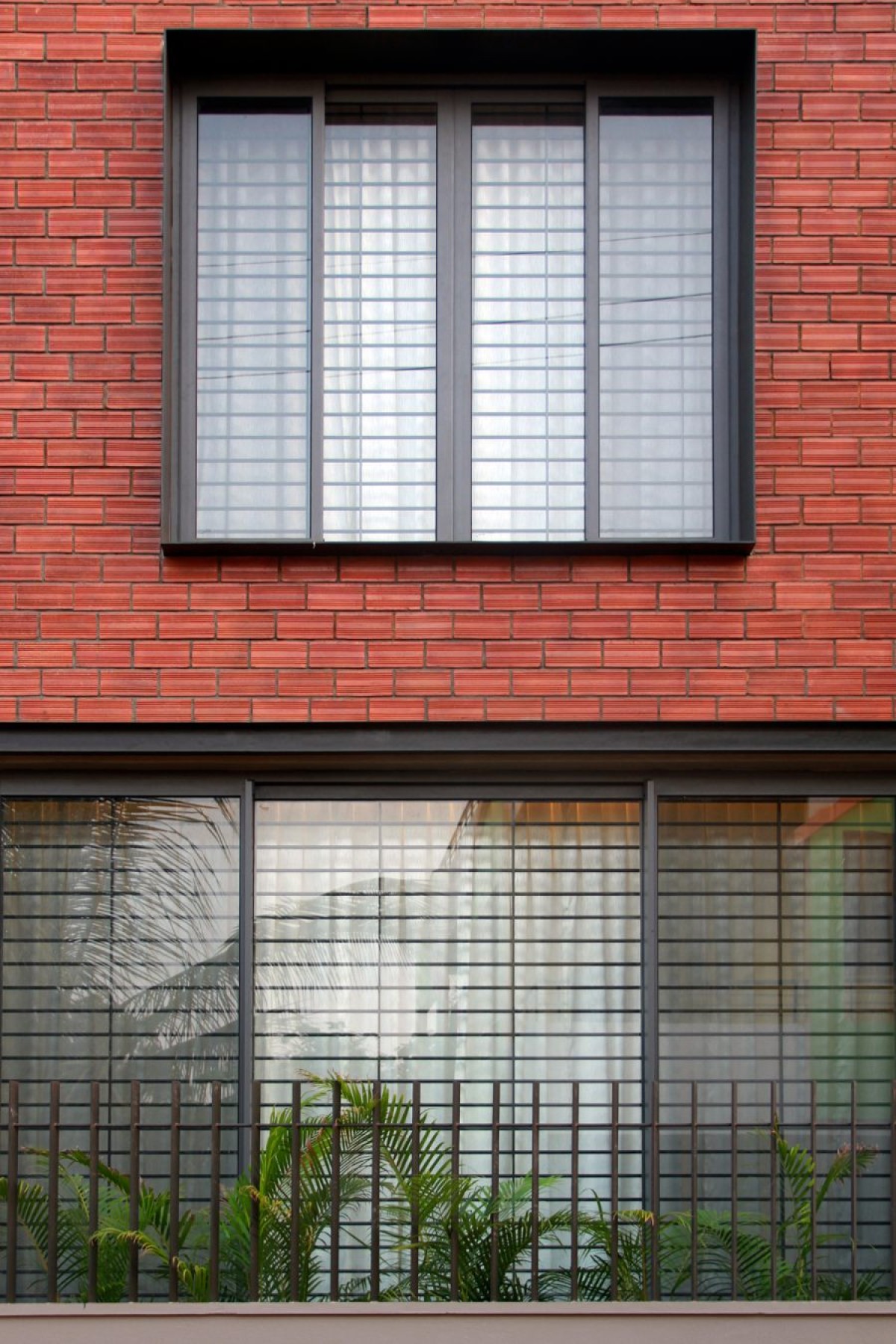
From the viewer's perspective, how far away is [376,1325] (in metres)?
5.23

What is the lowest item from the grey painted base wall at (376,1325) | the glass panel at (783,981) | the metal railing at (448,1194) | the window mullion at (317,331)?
the grey painted base wall at (376,1325)

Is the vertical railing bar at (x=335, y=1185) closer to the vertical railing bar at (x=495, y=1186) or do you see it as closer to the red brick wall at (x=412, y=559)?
the vertical railing bar at (x=495, y=1186)

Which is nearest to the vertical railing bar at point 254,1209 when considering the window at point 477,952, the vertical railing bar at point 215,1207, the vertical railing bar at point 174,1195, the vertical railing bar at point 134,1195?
the vertical railing bar at point 215,1207

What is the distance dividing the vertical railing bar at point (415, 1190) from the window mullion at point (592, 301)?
2.64 m

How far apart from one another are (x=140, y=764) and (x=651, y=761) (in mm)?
2283

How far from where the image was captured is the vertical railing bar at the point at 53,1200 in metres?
5.33

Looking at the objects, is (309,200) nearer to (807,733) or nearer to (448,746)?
(448,746)

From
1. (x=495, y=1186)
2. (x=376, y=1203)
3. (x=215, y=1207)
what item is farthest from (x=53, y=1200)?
(x=495, y=1186)

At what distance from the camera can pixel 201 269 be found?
20.7 feet

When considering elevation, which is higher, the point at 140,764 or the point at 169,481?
the point at 169,481

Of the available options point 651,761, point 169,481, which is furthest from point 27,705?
point 651,761

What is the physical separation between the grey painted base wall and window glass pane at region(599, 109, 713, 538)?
131 inches

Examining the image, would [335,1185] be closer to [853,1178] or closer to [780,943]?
[853,1178]

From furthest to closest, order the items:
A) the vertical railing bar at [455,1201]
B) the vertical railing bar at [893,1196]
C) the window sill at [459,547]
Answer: the window sill at [459,547] < the vertical railing bar at [893,1196] < the vertical railing bar at [455,1201]
